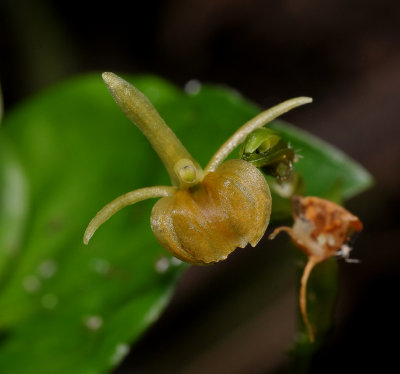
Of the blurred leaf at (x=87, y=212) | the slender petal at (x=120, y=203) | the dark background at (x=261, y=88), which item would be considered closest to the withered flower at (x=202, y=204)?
the slender petal at (x=120, y=203)

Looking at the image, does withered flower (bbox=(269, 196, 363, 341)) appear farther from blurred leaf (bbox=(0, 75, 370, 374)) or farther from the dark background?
the dark background

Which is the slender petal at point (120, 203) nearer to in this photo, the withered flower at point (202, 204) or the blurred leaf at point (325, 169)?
the withered flower at point (202, 204)

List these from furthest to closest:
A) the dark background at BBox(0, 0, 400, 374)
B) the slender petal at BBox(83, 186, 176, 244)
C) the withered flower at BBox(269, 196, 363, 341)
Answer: the dark background at BBox(0, 0, 400, 374) → the withered flower at BBox(269, 196, 363, 341) → the slender petal at BBox(83, 186, 176, 244)

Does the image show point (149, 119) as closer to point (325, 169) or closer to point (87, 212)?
point (325, 169)

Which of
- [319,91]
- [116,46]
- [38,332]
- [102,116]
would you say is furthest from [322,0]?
[38,332]

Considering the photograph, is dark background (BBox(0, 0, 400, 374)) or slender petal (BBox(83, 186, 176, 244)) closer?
slender petal (BBox(83, 186, 176, 244))

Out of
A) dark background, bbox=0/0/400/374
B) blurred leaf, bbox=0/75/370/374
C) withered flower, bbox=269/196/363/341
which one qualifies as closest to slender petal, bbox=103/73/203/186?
withered flower, bbox=269/196/363/341
